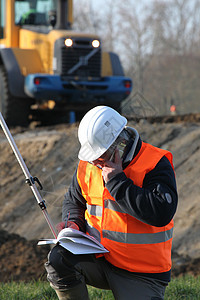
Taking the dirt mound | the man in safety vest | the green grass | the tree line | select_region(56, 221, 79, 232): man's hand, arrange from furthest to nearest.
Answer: the tree line, the dirt mound, the green grass, select_region(56, 221, 79, 232): man's hand, the man in safety vest

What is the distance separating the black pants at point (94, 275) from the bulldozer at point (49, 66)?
7080mm

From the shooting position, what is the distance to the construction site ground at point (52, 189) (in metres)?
5.77

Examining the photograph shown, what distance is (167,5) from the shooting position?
120 feet

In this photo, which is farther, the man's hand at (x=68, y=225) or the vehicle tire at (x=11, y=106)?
the vehicle tire at (x=11, y=106)

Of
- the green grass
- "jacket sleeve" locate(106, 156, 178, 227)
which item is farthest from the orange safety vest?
the green grass

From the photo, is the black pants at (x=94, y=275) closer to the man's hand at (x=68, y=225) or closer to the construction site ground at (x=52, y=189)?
the man's hand at (x=68, y=225)

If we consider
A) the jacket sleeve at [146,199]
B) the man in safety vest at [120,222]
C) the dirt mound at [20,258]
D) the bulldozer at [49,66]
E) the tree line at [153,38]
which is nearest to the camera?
the jacket sleeve at [146,199]

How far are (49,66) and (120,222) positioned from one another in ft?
26.1

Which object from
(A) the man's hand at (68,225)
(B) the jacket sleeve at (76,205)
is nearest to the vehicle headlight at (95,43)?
(B) the jacket sleeve at (76,205)

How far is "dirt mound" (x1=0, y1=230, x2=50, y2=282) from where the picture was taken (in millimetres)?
5679

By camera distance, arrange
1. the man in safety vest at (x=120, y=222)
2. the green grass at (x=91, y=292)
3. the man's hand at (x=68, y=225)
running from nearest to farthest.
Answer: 1. the man in safety vest at (x=120, y=222)
2. the man's hand at (x=68, y=225)
3. the green grass at (x=91, y=292)

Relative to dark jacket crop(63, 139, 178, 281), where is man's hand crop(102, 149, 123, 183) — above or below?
above

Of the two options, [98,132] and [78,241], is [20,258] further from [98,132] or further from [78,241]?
[98,132]

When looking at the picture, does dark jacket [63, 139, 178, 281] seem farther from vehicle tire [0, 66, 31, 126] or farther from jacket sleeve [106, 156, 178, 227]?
vehicle tire [0, 66, 31, 126]
